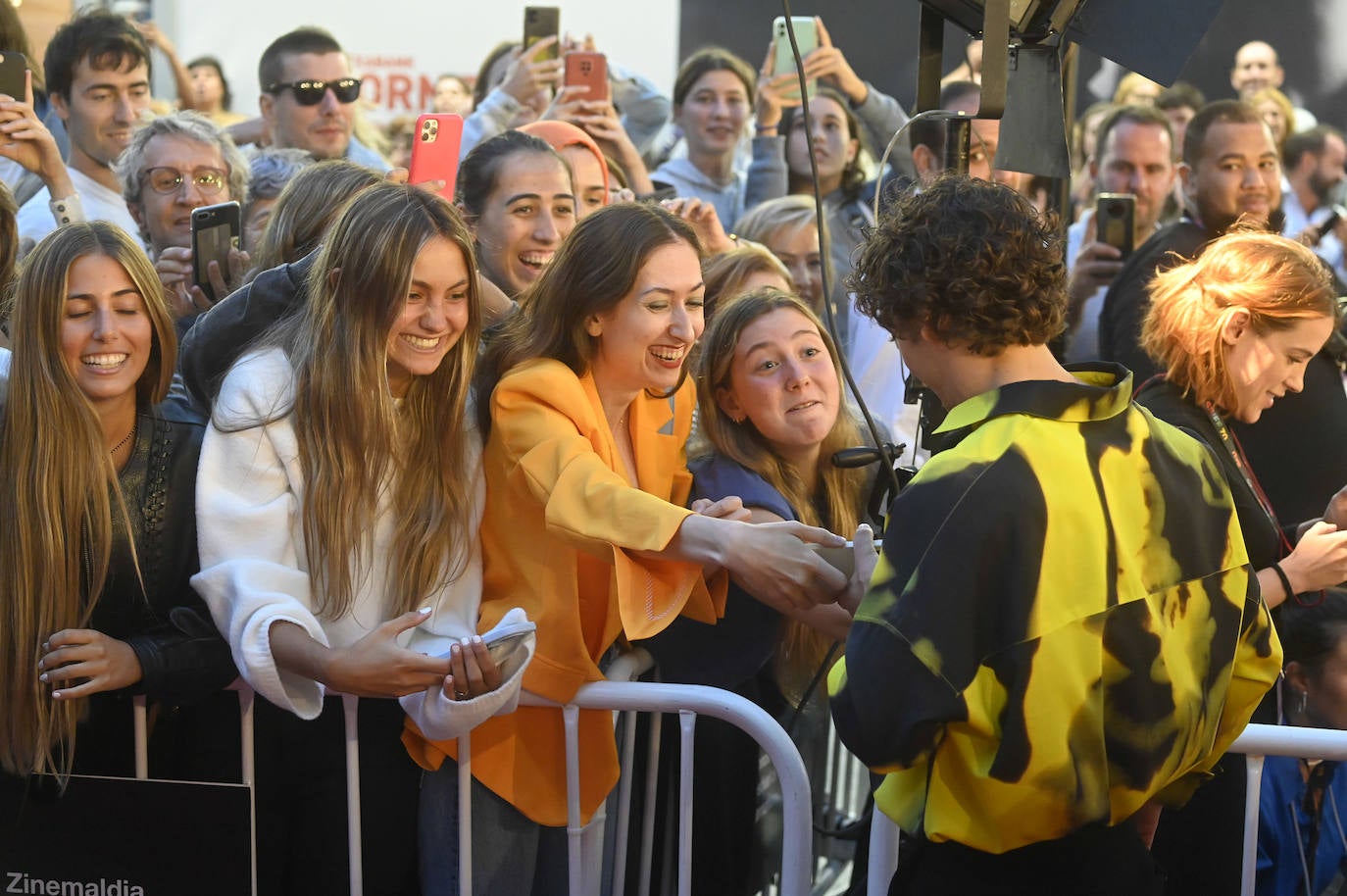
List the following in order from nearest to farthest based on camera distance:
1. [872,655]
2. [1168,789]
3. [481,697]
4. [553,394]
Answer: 1. [872,655]
2. [1168,789]
3. [481,697]
4. [553,394]

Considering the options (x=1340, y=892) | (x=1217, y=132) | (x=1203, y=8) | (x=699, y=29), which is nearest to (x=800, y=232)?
(x=1217, y=132)

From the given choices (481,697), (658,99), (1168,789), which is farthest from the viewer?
(658,99)

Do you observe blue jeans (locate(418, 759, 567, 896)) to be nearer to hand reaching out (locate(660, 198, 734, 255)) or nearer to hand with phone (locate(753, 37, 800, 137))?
hand reaching out (locate(660, 198, 734, 255))

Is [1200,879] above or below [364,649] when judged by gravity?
below

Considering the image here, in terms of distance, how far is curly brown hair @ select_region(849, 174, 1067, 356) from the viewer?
1838mm

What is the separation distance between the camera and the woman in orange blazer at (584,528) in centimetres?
233

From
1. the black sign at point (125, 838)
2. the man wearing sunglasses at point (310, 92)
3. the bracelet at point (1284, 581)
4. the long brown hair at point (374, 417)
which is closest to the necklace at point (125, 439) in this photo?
the long brown hair at point (374, 417)

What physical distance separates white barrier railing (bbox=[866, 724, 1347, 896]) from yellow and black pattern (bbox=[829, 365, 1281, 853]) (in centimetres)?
39

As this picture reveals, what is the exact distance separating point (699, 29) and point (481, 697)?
19.0 ft

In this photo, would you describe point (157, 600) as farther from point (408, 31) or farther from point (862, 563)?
point (408, 31)

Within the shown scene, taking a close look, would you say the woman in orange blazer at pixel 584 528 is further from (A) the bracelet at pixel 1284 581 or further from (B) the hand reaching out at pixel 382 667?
(A) the bracelet at pixel 1284 581

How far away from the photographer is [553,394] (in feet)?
8.03

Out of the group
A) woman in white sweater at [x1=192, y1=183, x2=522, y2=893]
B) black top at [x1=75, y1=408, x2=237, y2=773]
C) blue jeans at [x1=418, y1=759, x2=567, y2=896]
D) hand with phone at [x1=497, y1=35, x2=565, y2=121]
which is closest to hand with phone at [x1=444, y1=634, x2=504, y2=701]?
woman in white sweater at [x1=192, y1=183, x2=522, y2=893]

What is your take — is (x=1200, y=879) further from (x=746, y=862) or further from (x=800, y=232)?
(x=800, y=232)
